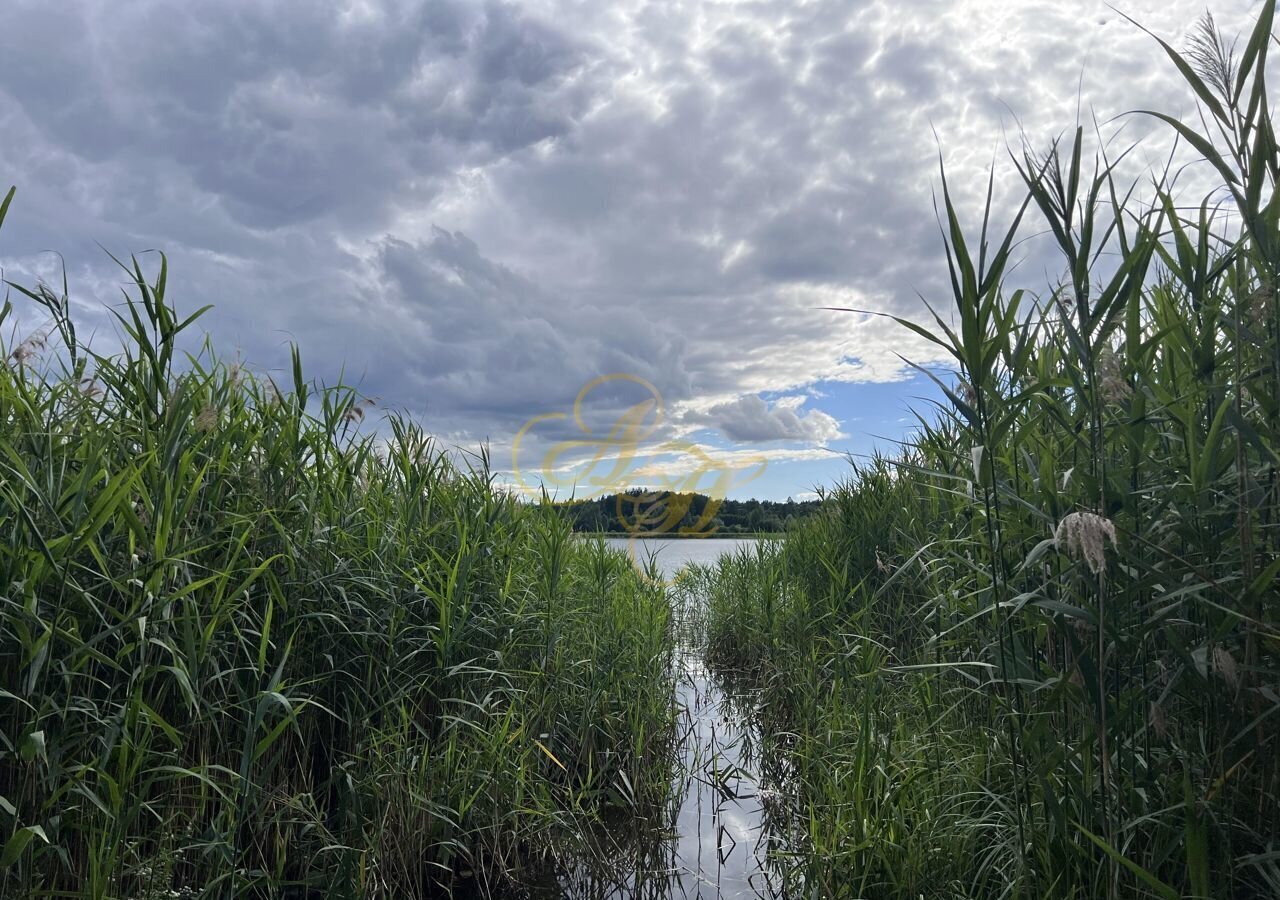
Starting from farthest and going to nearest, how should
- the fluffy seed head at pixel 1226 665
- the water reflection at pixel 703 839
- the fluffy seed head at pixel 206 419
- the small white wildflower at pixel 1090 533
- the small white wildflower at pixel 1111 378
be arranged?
the water reflection at pixel 703 839
the fluffy seed head at pixel 206 419
the small white wildflower at pixel 1111 378
the fluffy seed head at pixel 1226 665
the small white wildflower at pixel 1090 533

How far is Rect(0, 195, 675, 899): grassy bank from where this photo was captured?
243cm

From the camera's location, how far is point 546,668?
14.7 feet

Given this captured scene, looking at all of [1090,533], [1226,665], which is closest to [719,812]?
[1226,665]

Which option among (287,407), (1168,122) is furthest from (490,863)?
(1168,122)

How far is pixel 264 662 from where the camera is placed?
2.83m

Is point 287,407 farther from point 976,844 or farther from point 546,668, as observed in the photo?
point 976,844

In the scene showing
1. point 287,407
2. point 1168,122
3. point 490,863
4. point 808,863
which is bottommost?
point 490,863

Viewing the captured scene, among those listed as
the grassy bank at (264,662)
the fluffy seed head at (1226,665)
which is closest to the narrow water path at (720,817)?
the grassy bank at (264,662)

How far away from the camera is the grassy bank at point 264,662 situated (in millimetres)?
2432

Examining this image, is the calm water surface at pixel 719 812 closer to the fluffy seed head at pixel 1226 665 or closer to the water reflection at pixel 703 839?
the water reflection at pixel 703 839

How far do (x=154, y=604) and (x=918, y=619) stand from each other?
4.30 metres

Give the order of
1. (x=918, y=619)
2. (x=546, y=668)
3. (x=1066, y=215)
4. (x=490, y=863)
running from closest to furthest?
1. (x=1066, y=215)
2. (x=490, y=863)
3. (x=546, y=668)
4. (x=918, y=619)

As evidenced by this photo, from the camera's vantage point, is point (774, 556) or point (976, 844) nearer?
point (976, 844)

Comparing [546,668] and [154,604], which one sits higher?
[154,604]
